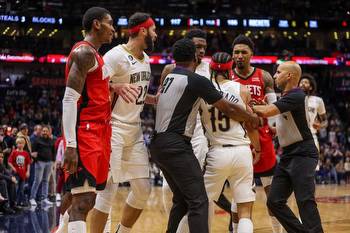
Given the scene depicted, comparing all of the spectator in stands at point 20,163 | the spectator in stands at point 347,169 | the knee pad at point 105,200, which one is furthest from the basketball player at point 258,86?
the spectator in stands at point 347,169

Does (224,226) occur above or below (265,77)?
below

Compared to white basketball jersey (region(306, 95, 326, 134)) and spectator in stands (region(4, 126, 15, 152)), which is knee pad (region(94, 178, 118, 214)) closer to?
white basketball jersey (region(306, 95, 326, 134))

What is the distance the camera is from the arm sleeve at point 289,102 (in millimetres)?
6305

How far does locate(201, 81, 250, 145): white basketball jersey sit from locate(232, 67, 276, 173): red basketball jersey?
1.35 metres

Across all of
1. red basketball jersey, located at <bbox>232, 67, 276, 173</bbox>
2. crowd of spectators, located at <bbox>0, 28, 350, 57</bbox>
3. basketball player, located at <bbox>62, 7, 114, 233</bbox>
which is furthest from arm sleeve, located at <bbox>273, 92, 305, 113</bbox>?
crowd of spectators, located at <bbox>0, 28, 350, 57</bbox>

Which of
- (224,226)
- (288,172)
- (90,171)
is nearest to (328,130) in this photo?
(224,226)

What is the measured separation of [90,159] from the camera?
5238 millimetres

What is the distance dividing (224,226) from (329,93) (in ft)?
90.3

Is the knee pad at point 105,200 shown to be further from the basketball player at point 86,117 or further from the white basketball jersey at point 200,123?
the white basketball jersey at point 200,123

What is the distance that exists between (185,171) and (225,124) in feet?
2.77

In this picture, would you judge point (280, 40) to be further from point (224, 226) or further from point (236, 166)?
point (236, 166)

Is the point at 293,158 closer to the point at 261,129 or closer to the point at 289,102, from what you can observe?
the point at 289,102

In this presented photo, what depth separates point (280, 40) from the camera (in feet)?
114

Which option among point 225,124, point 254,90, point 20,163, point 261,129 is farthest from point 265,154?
point 20,163
